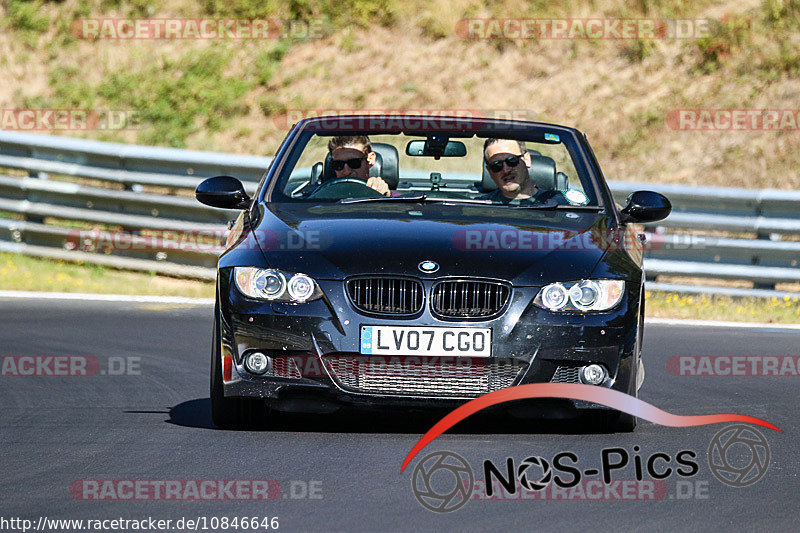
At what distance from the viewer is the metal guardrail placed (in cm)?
1365

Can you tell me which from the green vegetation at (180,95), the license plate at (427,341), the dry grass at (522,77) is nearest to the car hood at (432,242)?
the license plate at (427,341)

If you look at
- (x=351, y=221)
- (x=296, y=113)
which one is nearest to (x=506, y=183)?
(x=351, y=221)

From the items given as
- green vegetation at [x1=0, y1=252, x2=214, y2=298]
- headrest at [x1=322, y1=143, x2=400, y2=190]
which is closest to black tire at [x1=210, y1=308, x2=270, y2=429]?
headrest at [x1=322, y1=143, x2=400, y2=190]

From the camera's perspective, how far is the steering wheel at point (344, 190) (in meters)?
7.98

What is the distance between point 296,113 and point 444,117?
14.1 m

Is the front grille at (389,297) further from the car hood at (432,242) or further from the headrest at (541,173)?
the headrest at (541,173)

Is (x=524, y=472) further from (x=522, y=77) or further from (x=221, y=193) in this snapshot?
(x=522, y=77)

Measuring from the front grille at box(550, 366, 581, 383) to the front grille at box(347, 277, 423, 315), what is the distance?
0.67m

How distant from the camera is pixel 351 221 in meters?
7.30

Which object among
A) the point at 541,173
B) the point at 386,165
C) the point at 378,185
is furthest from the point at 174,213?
the point at 541,173

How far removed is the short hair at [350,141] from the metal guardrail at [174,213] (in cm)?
551

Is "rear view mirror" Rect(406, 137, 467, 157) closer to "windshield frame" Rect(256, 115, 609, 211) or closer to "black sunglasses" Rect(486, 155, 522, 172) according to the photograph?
"windshield frame" Rect(256, 115, 609, 211)

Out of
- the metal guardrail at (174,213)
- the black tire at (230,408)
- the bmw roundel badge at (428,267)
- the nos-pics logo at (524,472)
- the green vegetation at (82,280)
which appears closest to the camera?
the nos-pics logo at (524,472)

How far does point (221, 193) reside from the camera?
796cm
